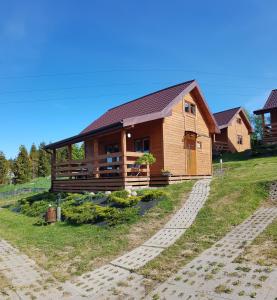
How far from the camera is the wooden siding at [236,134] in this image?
1496 inches

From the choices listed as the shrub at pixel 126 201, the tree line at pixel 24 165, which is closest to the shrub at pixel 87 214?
the shrub at pixel 126 201

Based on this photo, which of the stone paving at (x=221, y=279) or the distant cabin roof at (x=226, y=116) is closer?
the stone paving at (x=221, y=279)

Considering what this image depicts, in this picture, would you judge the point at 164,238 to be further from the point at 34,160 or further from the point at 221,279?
the point at 34,160

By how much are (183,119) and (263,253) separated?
13.0 m

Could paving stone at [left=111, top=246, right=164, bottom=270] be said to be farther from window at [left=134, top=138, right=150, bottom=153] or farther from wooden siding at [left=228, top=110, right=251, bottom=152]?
wooden siding at [left=228, top=110, right=251, bottom=152]

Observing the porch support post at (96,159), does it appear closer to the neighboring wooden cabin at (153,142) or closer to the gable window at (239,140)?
the neighboring wooden cabin at (153,142)

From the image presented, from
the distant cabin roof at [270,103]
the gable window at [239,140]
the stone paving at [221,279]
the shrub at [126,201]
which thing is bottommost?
the stone paving at [221,279]

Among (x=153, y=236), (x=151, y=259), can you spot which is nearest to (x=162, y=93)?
(x=153, y=236)

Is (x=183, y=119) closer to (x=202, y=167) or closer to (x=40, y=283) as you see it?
(x=202, y=167)

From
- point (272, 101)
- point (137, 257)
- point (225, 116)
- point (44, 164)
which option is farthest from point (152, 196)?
point (44, 164)

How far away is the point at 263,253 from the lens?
7.02 metres

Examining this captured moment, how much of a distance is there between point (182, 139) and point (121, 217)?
9012mm

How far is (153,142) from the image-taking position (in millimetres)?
18266

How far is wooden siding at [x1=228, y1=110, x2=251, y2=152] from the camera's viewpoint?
38.0 m
